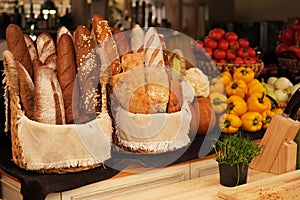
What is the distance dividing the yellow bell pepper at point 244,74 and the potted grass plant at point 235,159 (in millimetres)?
760

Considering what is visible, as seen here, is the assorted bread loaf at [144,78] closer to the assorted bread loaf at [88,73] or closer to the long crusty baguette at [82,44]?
the assorted bread loaf at [88,73]

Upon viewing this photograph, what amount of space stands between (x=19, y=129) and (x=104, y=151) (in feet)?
0.94

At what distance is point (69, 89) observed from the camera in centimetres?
170

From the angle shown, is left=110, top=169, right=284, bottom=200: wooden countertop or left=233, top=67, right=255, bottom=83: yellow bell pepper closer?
left=110, top=169, right=284, bottom=200: wooden countertop

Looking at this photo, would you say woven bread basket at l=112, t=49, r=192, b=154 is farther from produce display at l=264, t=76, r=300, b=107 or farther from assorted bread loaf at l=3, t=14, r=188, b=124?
produce display at l=264, t=76, r=300, b=107

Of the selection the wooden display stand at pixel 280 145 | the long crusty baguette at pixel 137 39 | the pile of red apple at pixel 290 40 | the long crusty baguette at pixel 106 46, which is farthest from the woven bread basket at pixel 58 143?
the pile of red apple at pixel 290 40

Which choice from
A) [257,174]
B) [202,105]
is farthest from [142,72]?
[257,174]

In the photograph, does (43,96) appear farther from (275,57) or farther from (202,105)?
(275,57)

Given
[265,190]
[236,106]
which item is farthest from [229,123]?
[265,190]

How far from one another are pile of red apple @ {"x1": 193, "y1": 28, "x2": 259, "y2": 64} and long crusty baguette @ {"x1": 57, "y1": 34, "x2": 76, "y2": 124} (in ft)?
3.21

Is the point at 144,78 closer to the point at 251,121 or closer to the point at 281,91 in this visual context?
the point at 251,121

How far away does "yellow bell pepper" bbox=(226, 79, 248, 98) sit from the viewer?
7.62 feet

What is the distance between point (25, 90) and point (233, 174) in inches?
28.5

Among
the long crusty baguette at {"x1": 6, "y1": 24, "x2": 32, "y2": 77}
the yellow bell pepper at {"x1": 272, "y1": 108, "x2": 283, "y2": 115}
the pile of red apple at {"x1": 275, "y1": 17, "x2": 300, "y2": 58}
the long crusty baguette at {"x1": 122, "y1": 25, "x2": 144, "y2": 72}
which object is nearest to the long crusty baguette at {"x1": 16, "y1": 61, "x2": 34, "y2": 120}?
the long crusty baguette at {"x1": 6, "y1": 24, "x2": 32, "y2": 77}
